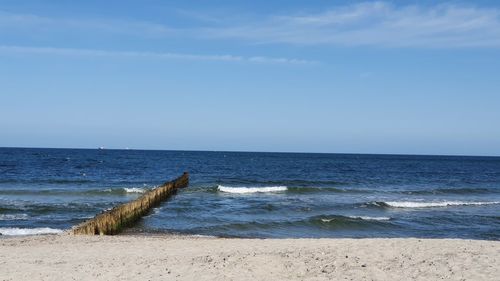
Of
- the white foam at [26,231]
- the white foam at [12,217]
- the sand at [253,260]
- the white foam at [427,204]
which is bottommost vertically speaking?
the white foam at [12,217]

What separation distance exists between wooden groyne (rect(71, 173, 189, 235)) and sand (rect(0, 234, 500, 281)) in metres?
2.23

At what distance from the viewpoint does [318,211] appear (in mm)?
26703

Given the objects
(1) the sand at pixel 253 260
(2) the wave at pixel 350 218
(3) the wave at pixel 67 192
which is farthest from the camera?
(3) the wave at pixel 67 192

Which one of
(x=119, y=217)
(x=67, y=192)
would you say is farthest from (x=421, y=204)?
(x=67, y=192)

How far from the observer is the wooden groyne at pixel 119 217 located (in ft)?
57.0

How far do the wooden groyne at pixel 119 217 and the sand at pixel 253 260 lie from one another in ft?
7.31

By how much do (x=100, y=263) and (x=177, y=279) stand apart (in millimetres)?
2312

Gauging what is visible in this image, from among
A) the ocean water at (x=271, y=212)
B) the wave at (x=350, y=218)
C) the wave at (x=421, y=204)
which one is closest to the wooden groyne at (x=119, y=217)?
the ocean water at (x=271, y=212)

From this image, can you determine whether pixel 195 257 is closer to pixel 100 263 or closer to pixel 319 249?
pixel 100 263

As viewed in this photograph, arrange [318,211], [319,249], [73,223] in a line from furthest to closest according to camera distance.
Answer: [318,211], [73,223], [319,249]

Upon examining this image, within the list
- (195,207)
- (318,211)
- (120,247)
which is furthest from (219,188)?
(120,247)

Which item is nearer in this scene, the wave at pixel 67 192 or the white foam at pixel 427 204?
the white foam at pixel 427 204

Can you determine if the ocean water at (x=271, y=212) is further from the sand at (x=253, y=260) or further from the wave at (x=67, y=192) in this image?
the sand at (x=253, y=260)

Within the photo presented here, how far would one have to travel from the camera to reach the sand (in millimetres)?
10328
